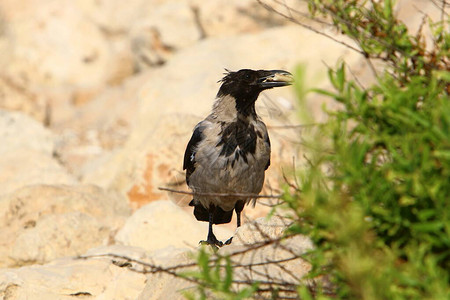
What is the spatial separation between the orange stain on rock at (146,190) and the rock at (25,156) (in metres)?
1.52

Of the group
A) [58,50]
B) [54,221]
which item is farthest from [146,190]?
[58,50]

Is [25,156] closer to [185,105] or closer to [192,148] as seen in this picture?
[185,105]

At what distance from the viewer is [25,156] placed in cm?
1227

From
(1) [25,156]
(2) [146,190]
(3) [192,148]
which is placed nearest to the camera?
(3) [192,148]

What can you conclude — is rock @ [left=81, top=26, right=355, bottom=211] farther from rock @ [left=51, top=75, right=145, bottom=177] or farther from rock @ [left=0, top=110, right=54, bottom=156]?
rock @ [left=51, top=75, right=145, bottom=177]

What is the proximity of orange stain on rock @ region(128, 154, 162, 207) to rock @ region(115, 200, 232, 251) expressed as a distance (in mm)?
1930

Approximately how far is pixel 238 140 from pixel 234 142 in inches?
1.7

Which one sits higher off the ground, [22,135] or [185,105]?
[185,105]

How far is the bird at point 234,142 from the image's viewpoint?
23.1 feet

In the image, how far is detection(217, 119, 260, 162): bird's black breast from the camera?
7.05 meters

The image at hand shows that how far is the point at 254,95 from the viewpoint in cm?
720

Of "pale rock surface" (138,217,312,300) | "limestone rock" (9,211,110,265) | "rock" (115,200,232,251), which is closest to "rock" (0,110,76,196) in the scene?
"limestone rock" (9,211,110,265)

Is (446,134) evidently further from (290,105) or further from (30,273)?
(290,105)

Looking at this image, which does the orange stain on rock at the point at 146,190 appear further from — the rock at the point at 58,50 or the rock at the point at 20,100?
the rock at the point at 58,50
